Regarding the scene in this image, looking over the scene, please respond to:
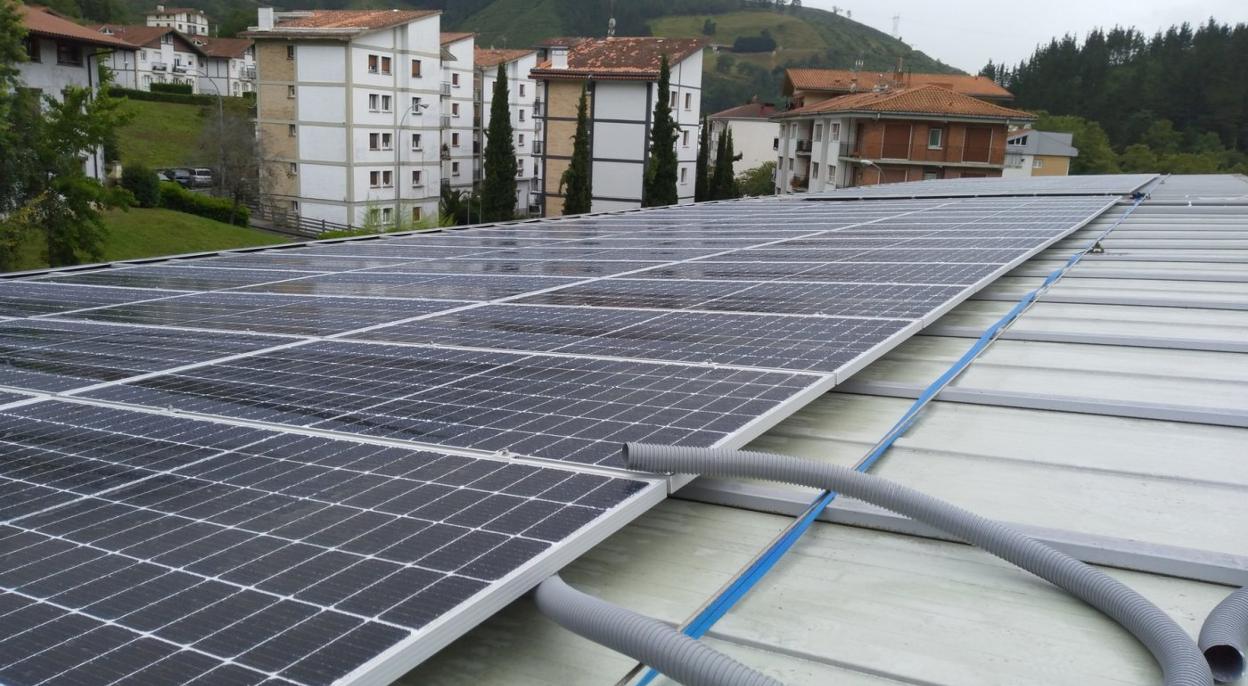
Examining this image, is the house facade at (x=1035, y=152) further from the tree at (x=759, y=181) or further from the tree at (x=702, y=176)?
the tree at (x=702, y=176)

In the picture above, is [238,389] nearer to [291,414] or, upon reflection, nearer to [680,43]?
[291,414]

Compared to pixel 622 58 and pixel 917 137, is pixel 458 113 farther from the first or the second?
pixel 917 137

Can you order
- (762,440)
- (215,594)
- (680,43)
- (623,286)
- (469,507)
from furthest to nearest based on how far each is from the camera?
(680,43)
(623,286)
(762,440)
(469,507)
(215,594)

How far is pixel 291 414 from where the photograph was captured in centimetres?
580

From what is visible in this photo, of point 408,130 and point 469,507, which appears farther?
point 408,130

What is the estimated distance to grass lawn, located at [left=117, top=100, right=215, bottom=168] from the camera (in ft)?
290

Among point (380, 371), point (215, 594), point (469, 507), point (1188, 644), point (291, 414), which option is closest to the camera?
point (215, 594)

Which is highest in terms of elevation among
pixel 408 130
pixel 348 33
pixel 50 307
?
pixel 348 33

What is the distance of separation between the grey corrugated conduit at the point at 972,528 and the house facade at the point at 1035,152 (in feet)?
368

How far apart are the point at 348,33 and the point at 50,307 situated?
63.8 m

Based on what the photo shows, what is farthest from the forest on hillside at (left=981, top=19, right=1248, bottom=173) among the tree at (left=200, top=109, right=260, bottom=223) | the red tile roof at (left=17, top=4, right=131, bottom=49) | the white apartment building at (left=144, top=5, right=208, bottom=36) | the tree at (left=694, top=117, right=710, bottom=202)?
the white apartment building at (left=144, top=5, right=208, bottom=36)

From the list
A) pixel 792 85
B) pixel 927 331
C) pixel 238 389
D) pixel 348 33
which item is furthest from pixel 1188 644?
pixel 792 85

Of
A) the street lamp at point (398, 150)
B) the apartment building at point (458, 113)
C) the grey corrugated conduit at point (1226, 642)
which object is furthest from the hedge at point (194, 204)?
the grey corrugated conduit at point (1226, 642)

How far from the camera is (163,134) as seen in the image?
95.8 metres
